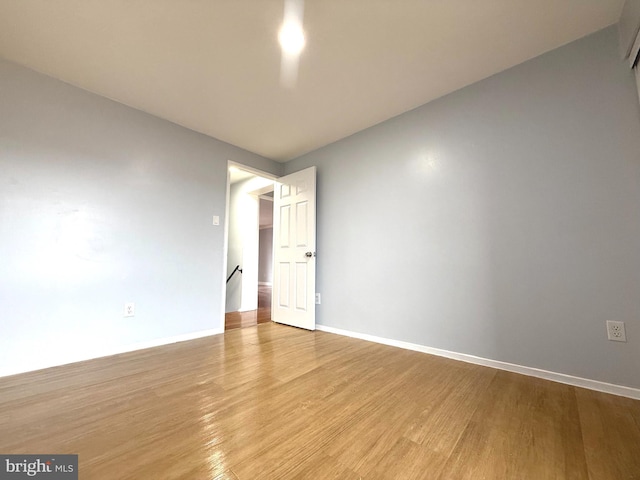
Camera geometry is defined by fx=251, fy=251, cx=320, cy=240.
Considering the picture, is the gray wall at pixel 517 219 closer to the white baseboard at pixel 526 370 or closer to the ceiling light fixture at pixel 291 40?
the white baseboard at pixel 526 370

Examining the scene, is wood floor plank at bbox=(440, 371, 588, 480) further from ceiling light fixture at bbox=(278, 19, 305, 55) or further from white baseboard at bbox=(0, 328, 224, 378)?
white baseboard at bbox=(0, 328, 224, 378)

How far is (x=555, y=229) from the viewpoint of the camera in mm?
1713

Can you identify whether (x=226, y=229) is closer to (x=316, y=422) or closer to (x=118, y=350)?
(x=118, y=350)

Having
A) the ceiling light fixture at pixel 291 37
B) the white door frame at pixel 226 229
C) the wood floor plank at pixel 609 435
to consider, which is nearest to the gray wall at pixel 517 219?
the wood floor plank at pixel 609 435

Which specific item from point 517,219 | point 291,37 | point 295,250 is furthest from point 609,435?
point 295,250

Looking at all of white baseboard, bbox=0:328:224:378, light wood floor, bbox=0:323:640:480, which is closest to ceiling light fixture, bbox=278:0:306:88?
light wood floor, bbox=0:323:640:480

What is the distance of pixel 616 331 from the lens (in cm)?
151

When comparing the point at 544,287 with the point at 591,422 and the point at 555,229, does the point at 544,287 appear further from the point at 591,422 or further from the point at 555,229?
the point at 591,422

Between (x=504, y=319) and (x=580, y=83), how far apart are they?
1.70m

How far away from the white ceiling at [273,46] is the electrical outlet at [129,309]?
A: 1.88m

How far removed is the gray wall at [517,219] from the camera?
1551 mm

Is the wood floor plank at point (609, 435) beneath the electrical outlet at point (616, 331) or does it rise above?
beneath

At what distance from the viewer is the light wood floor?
957mm

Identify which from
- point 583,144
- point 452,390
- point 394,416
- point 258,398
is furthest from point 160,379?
point 583,144
